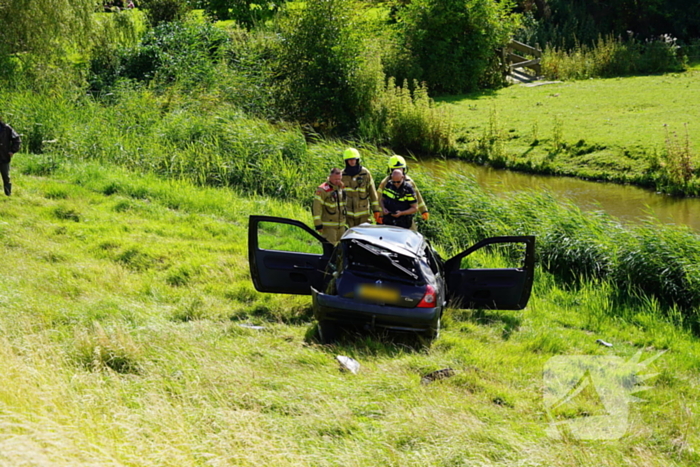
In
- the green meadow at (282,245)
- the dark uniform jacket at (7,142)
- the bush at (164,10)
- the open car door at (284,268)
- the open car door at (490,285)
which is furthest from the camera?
the bush at (164,10)

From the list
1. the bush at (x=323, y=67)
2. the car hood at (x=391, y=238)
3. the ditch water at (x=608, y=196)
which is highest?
the bush at (x=323, y=67)

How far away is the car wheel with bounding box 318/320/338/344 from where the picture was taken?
7.70m

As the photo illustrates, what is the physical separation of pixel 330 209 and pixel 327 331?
2773 mm

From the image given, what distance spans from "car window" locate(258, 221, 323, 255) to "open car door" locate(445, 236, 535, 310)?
3.42 meters

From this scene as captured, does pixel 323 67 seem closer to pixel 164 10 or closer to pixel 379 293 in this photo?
pixel 164 10

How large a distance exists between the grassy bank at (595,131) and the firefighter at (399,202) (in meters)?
10.6

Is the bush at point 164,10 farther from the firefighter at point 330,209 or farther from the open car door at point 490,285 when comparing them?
the open car door at point 490,285

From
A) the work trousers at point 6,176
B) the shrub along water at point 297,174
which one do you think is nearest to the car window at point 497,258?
the shrub along water at point 297,174

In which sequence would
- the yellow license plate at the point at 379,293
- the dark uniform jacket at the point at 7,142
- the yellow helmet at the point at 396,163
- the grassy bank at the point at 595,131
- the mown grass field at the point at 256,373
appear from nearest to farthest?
the mown grass field at the point at 256,373, the yellow license plate at the point at 379,293, the yellow helmet at the point at 396,163, the dark uniform jacket at the point at 7,142, the grassy bank at the point at 595,131

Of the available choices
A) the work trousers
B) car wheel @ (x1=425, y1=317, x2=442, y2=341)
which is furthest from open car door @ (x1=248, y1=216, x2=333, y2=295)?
the work trousers

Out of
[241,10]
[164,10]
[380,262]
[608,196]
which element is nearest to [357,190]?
[380,262]

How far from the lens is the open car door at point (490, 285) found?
8602mm

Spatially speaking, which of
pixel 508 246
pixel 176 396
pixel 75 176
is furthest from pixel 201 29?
pixel 176 396

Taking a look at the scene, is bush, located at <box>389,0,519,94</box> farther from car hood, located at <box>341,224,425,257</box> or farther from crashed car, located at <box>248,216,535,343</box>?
car hood, located at <box>341,224,425,257</box>
